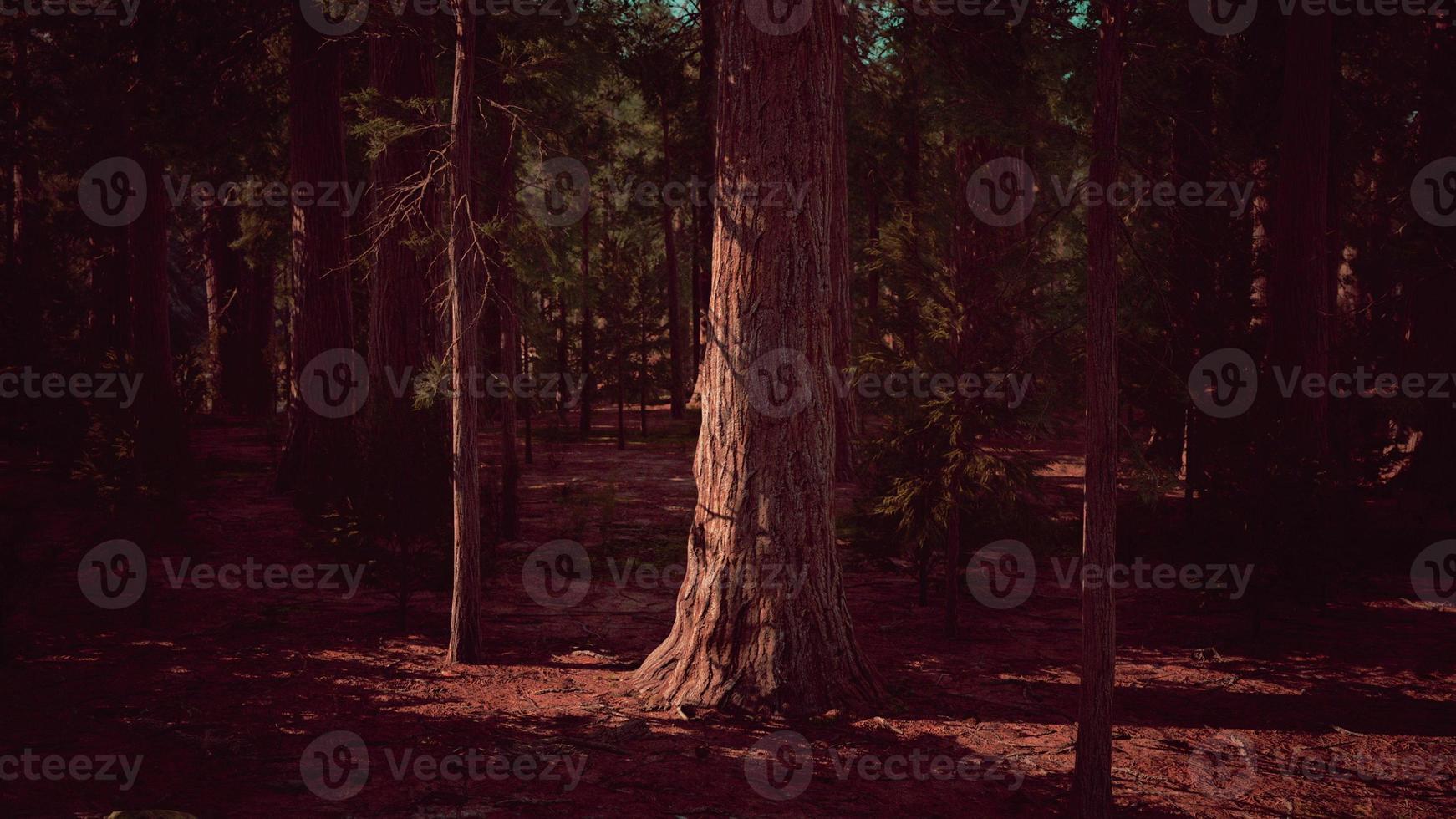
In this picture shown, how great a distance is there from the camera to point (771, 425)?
7195 mm

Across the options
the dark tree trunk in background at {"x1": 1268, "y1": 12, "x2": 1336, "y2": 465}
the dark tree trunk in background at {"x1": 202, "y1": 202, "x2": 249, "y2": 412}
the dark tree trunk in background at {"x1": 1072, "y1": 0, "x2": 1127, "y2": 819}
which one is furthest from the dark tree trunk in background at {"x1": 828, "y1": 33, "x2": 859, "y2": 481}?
the dark tree trunk in background at {"x1": 202, "y1": 202, "x2": 249, "y2": 412}

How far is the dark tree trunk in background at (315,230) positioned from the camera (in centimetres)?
1359

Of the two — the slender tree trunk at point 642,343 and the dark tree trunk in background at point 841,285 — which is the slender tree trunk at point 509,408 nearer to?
the dark tree trunk in background at point 841,285

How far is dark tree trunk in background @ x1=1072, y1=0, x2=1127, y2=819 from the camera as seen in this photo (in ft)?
17.7

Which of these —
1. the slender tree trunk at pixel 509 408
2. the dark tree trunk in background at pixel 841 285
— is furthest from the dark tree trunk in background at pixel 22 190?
the dark tree trunk in background at pixel 841 285

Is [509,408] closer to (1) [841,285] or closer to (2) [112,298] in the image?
(1) [841,285]

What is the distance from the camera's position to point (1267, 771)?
633 cm

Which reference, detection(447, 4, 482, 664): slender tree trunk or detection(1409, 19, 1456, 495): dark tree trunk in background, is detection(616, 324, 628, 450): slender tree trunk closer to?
detection(447, 4, 482, 664): slender tree trunk

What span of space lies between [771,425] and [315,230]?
9.90m

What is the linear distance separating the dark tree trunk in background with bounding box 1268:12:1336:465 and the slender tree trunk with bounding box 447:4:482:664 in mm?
10195

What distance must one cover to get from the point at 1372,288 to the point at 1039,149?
1517 centimetres

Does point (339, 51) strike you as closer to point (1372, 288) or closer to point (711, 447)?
point (711, 447)

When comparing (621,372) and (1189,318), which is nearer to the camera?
(1189,318)

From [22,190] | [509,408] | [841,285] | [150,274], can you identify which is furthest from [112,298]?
[841,285]
